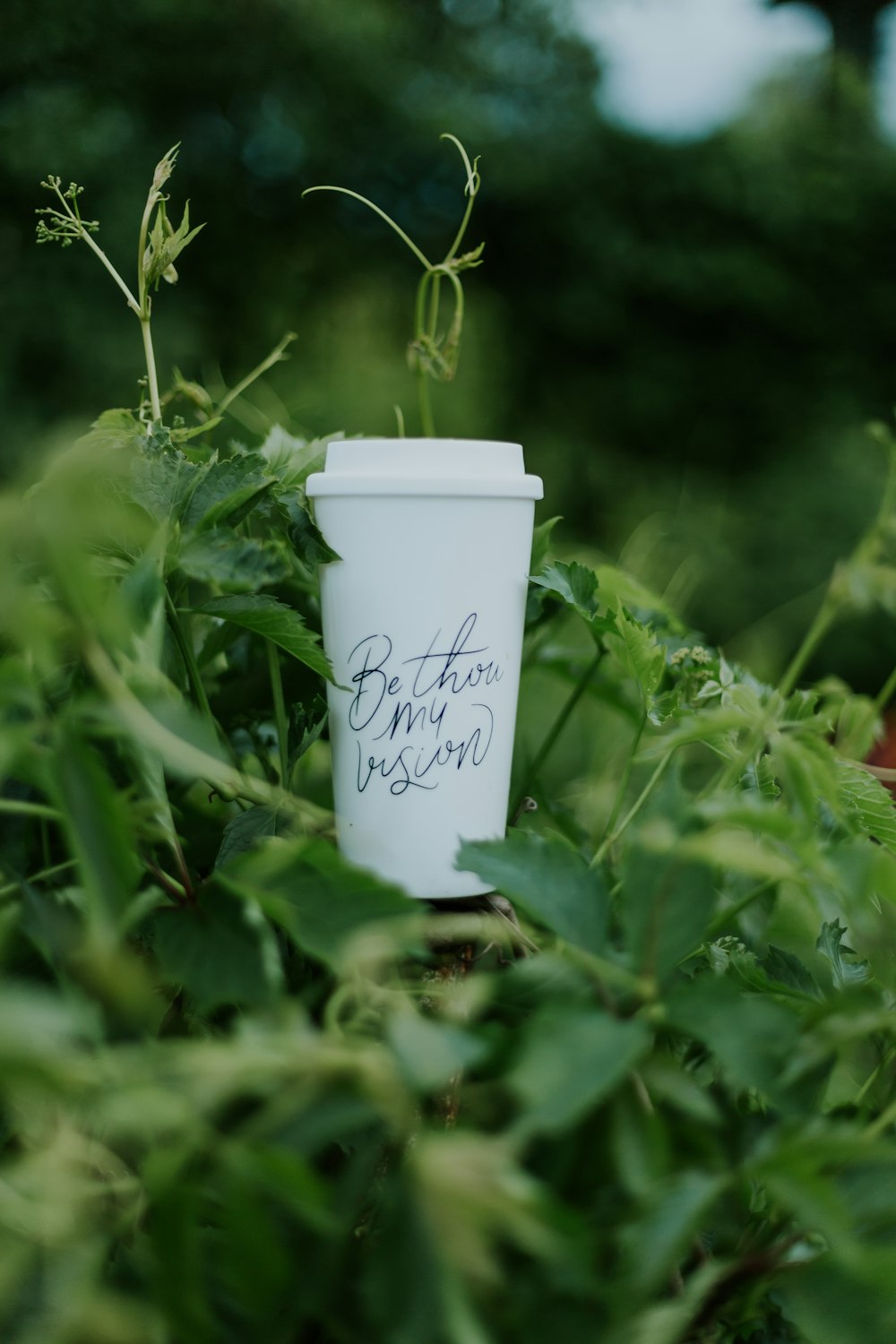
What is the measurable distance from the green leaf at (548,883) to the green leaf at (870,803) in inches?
4.6

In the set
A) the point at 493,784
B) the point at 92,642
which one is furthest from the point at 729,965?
the point at 92,642

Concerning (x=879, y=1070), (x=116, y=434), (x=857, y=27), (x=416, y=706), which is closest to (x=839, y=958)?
(x=879, y=1070)

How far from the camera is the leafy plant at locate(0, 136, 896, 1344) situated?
0.59ft

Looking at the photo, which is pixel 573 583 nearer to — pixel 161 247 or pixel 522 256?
pixel 161 247

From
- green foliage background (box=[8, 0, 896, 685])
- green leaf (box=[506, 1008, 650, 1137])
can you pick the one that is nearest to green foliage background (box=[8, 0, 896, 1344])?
green leaf (box=[506, 1008, 650, 1137])

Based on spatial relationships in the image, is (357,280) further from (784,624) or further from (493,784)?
(493,784)

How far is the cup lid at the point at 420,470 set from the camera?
0.30 metres

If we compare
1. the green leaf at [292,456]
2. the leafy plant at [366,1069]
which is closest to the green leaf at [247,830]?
the leafy plant at [366,1069]

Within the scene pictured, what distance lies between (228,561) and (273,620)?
0.07ft

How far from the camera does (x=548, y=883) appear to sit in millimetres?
233

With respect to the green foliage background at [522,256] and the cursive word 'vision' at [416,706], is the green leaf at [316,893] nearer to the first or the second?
the cursive word 'vision' at [416,706]

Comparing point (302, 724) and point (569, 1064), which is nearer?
point (569, 1064)

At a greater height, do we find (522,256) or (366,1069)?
(366,1069)

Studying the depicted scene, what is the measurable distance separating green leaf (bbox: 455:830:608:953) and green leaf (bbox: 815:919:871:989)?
10cm
